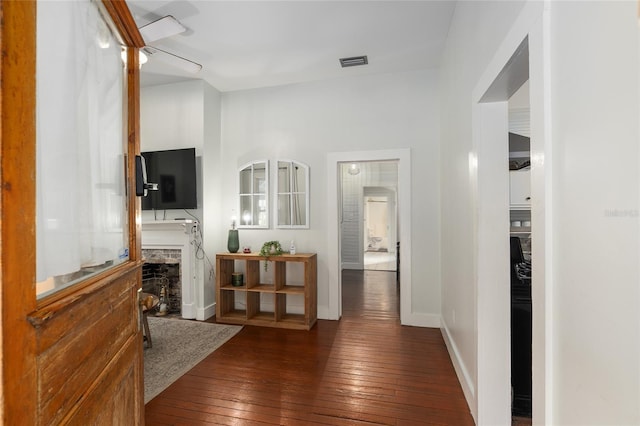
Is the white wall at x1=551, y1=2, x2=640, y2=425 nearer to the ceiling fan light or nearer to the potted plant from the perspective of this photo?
the ceiling fan light

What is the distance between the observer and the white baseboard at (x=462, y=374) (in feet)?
6.18

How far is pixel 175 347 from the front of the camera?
297 centimetres

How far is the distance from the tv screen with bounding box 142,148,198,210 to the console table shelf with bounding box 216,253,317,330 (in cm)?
89

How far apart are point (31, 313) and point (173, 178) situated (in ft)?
11.1

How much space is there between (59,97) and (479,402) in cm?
244

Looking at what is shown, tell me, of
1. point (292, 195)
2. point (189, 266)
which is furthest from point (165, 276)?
point (292, 195)

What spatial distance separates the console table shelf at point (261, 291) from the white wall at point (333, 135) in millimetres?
280

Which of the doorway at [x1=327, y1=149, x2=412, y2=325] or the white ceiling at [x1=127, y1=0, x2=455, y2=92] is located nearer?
the white ceiling at [x1=127, y1=0, x2=455, y2=92]

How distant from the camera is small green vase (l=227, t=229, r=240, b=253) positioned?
12.5ft

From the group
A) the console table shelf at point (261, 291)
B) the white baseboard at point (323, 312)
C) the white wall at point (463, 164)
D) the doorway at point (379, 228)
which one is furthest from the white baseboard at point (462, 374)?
the doorway at point (379, 228)

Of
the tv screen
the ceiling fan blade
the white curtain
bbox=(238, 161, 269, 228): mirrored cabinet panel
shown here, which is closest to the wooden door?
the white curtain

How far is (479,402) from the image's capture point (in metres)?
1.72

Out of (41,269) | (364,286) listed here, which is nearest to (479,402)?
(41,269)

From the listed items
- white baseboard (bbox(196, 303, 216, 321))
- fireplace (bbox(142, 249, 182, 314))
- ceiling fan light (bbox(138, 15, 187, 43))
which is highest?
ceiling fan light (bbox(138, 15, 187, 43))
